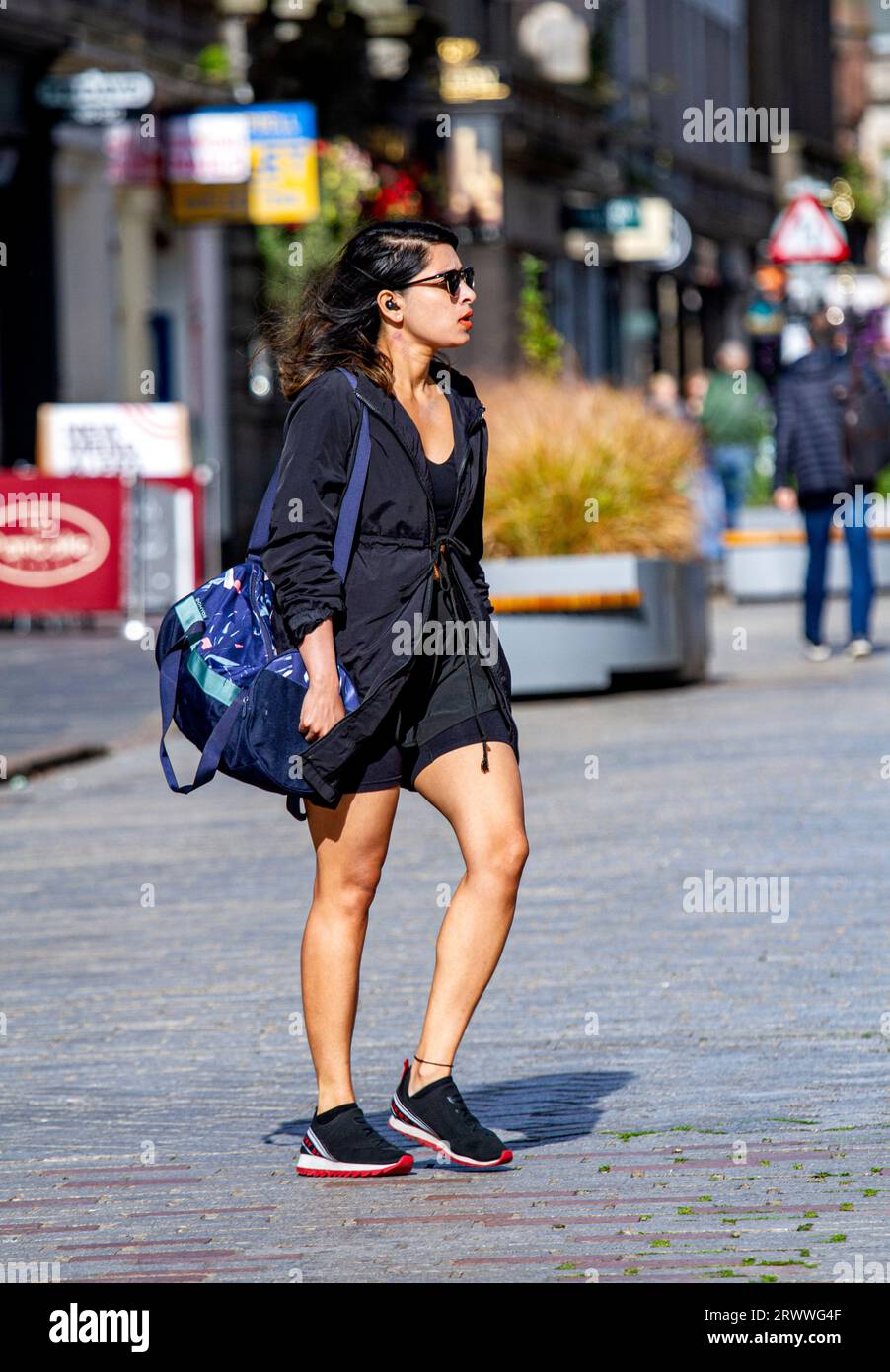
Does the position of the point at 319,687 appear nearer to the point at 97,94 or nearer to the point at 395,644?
the point at 395,644

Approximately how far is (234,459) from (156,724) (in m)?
14.0

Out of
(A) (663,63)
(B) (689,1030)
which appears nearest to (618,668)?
(B) (689,1030)

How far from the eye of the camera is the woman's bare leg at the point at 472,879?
17.4ft

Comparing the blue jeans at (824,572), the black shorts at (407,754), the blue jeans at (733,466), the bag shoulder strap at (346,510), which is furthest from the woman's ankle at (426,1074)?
the blue jeans at (733,466)

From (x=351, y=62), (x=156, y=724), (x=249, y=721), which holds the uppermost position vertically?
(x=351, y=62)

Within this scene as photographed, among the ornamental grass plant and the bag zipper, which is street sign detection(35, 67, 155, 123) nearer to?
the ornamental grass plant

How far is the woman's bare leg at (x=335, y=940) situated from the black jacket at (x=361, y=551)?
18cm

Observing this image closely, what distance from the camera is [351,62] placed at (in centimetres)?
2884

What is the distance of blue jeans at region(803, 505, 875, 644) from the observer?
1653cm

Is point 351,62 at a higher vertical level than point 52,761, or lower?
higher

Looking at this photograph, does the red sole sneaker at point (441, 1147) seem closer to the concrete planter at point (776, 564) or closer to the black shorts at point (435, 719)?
the black shorts at point (435, 719)
